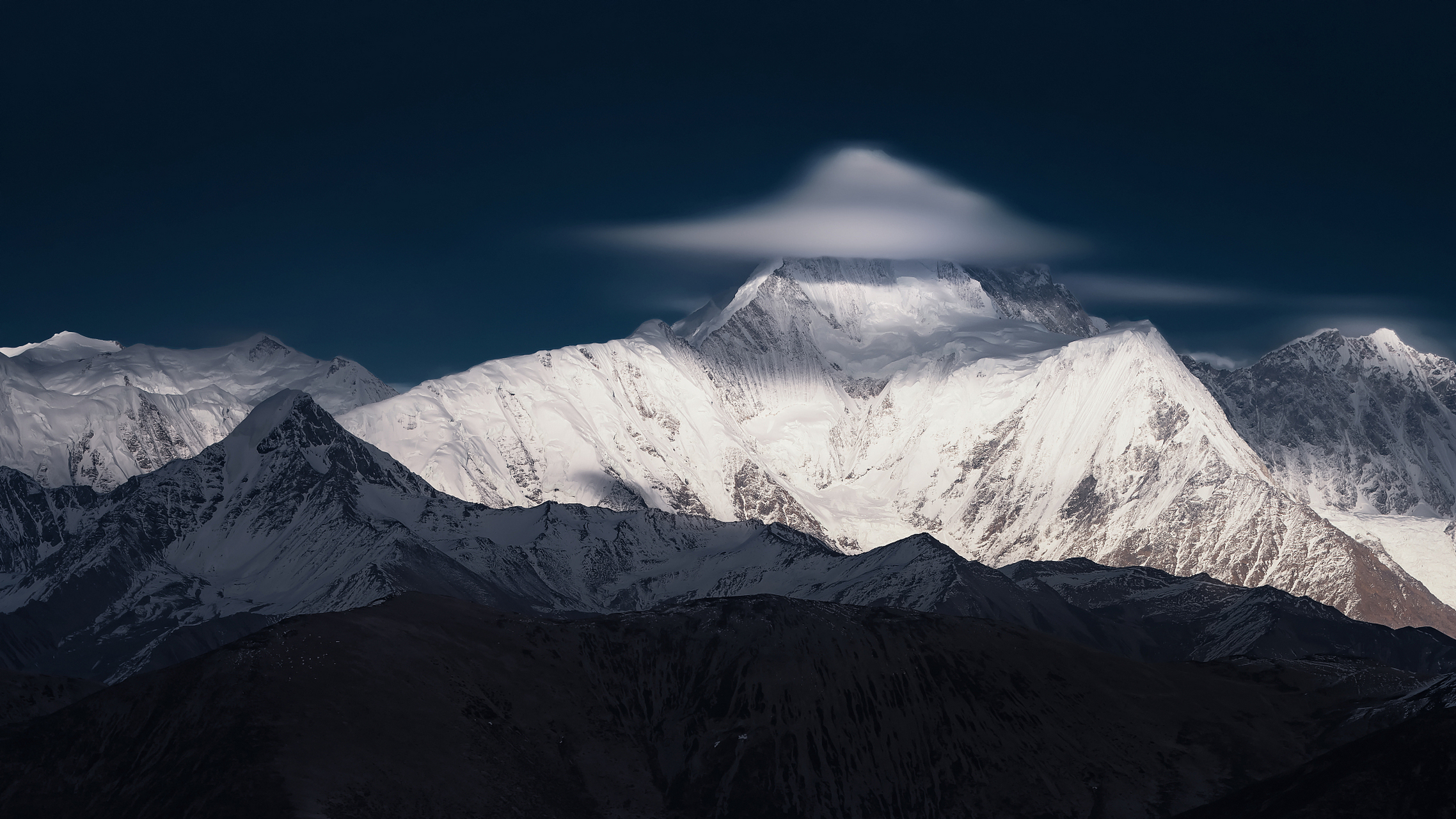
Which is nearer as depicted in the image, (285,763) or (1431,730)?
(1431,730)

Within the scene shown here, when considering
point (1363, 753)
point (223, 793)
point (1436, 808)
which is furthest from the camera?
point (223, 793)

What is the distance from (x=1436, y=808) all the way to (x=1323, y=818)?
422 inches

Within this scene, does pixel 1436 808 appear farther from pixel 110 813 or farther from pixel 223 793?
pixel 110 813

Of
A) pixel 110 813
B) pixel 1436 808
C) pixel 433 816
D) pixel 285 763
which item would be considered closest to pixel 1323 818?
pixel 1436 808

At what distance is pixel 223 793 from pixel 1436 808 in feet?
447

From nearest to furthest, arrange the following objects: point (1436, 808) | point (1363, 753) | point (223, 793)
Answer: point (1436, 808) < point (1363, 753) < point (223, 793)

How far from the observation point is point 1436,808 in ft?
516

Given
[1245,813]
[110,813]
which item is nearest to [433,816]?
[110,813]

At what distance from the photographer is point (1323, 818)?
162m

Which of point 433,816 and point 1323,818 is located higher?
point 1323,818

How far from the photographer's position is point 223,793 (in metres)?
192

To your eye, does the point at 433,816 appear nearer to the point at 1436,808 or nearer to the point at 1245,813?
the point at 1245,813

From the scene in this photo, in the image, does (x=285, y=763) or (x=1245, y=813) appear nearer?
(x=1245, y=813)

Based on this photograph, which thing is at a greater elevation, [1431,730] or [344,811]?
[1431,730]
